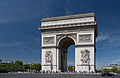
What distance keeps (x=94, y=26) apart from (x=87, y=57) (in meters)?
6.74

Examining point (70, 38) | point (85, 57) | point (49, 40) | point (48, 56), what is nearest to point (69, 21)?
point (70, 38)

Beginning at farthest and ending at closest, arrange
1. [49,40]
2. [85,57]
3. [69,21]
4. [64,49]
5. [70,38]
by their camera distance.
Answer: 1. [64,49]
2. [49,40]
3. [70,38]
4. [69,21]
5. [85,57]

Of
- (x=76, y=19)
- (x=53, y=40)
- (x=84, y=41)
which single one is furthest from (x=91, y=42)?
(x=53, y=40)

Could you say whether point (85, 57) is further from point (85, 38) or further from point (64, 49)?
point (64, 49)

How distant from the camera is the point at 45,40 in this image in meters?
37.6

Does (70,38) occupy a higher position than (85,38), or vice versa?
(70,38)

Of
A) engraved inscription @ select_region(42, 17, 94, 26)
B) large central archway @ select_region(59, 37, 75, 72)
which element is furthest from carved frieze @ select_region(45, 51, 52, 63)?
engraved inscription @ select_region(42, 17, 94, 26)

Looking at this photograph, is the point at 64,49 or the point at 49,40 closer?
the point at 49,40

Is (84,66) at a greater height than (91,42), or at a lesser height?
lesser

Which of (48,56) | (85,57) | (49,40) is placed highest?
(49,40)

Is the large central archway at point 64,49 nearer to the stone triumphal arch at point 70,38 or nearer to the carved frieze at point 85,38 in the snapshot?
the stone triumphal arch at point 70,38

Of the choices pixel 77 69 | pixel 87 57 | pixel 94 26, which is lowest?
pixel 77 69

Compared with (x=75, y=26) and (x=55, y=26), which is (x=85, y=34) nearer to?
(x=75, y=26)

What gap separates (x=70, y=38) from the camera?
36.8 m
